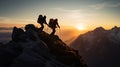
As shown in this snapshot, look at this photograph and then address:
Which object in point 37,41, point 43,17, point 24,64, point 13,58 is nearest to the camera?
point 24,64

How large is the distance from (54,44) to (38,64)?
15.4m

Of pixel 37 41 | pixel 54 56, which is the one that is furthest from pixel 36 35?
pixel 54 56

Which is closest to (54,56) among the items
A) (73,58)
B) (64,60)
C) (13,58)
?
(64,60)

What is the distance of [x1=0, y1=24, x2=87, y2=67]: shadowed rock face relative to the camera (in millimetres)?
47438

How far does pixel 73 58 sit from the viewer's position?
199ft

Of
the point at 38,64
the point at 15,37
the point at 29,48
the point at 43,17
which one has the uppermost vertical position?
the point at 43,17

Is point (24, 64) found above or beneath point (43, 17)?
beneath

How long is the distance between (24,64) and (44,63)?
16.7 ft

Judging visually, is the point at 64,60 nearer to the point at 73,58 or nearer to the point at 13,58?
the point at 73,58

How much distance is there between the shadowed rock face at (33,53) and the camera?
156 ft

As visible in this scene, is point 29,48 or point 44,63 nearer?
point 44,63

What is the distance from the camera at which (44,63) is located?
48406 mm

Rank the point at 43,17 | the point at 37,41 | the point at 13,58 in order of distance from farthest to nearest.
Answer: the point at 43,17
the point at 37,41
the point at 13,58

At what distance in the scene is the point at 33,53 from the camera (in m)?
50.7
